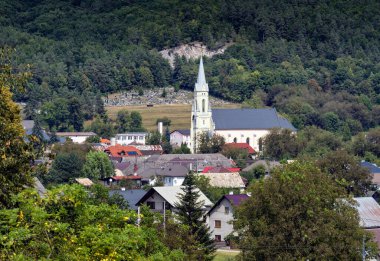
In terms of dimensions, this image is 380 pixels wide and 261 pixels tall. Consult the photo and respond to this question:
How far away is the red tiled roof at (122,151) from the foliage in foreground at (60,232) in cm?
8411

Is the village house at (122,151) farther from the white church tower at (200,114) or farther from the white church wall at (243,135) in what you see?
the white church wall at (243,135)

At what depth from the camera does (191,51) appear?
179000 millimetres

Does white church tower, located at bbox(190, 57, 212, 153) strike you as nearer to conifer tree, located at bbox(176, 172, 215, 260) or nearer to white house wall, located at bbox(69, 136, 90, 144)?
white house wall, located at bbox(69, 136, 90, 144)

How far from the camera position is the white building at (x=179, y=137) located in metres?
116

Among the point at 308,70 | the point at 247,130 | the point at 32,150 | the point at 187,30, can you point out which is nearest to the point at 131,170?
the point at 247,130

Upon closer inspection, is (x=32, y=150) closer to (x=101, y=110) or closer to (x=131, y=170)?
(x=131, y=170)

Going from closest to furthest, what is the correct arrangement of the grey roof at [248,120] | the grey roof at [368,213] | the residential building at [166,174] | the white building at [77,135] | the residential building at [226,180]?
the grey roof at [368,213], the residential building at [226,180], the residential building at [166,174], the white building at [77,135], the grey roof at [248,120]

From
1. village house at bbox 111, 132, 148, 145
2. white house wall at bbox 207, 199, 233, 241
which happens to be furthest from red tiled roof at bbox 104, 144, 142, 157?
white house wall at bbox 207, 199, 233, 241

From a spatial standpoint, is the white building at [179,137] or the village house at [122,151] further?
the white building at [179,137]

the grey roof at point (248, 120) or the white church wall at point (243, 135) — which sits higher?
the grey roof at point (248, 120)

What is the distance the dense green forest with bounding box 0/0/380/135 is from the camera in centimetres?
13300

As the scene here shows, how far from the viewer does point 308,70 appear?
528 ft

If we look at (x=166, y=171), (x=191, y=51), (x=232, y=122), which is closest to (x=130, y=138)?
(x=232, y=122)

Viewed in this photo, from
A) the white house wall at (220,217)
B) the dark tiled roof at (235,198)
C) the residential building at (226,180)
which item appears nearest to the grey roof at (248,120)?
the residential building at (226,180)
